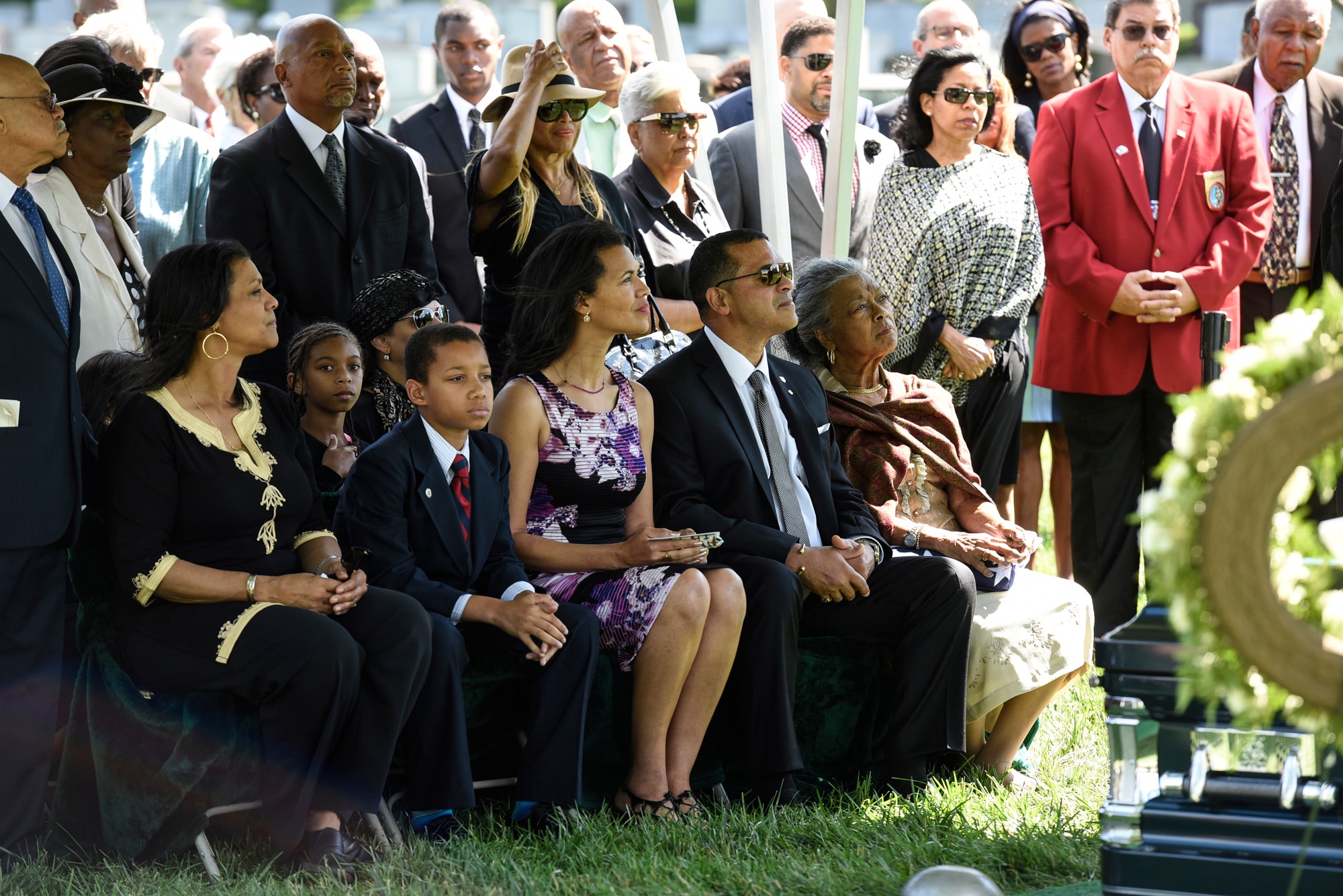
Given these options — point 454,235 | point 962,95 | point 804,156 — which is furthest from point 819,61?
point 454,235

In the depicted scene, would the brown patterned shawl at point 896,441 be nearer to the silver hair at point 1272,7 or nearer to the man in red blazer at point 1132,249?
the man in red blazer at point 1132,249

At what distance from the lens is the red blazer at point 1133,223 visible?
571cm

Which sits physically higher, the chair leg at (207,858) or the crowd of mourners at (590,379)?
the crowd of mourners at (590,379)

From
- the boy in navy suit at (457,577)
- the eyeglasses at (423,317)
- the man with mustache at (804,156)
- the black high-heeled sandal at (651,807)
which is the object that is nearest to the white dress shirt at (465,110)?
the man with mustache at (804,156)

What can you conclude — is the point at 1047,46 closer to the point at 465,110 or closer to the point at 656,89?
the point at 656,89

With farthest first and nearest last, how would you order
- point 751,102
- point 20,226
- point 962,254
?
point 751,102
point 962,254
point 20,226

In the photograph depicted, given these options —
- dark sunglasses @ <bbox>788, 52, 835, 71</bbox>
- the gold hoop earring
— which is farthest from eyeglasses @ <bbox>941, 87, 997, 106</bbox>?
the gold hoop earring

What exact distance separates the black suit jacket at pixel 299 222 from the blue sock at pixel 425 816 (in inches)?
63.5

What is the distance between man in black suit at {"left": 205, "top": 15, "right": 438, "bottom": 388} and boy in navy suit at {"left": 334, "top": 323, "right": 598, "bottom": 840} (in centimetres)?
87

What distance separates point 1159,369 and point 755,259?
1.95 meters

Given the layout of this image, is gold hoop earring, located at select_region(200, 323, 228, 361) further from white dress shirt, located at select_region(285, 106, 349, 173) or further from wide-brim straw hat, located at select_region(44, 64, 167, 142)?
white dress shirt, located at select_region(285, 106, 349, 173)

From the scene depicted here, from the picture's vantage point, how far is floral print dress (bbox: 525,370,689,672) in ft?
13.5

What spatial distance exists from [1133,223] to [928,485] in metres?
1.69

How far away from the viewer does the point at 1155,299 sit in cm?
566
